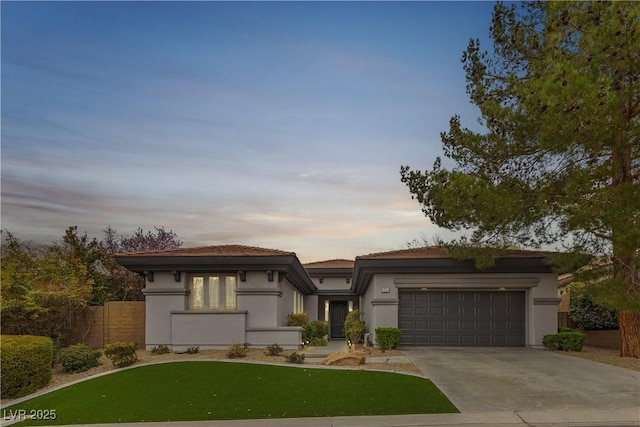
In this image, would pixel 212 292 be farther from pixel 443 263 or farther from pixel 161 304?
pixel 443 263

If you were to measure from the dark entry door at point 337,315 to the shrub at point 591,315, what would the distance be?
15.0 metres

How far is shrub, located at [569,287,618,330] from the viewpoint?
19.0m

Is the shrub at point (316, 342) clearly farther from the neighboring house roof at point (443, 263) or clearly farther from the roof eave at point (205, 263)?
the roof eave at point (205, 263)

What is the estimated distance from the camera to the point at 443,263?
16781mm

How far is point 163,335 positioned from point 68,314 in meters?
3.36

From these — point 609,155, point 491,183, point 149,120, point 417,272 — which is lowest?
point 417,272

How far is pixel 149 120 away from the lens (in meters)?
15.1

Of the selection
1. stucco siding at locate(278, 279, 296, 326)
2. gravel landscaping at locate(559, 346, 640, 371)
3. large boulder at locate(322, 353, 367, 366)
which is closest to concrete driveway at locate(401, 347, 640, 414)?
gravel landscaping at locate(559, 346, 640, 371)

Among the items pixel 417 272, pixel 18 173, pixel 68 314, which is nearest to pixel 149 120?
pixel 18 173

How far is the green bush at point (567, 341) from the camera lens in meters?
15.9

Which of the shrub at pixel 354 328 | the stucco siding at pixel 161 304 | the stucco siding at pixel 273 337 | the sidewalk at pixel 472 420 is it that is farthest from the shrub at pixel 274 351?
the sidewalk at pixel 472 420

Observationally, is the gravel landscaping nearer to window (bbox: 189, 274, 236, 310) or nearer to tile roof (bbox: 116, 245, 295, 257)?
tile roof (bbox: 116, 245, 295, 257)

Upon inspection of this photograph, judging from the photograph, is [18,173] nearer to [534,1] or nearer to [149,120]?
[149,120]

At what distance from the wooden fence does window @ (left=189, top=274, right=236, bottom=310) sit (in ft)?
6.90
